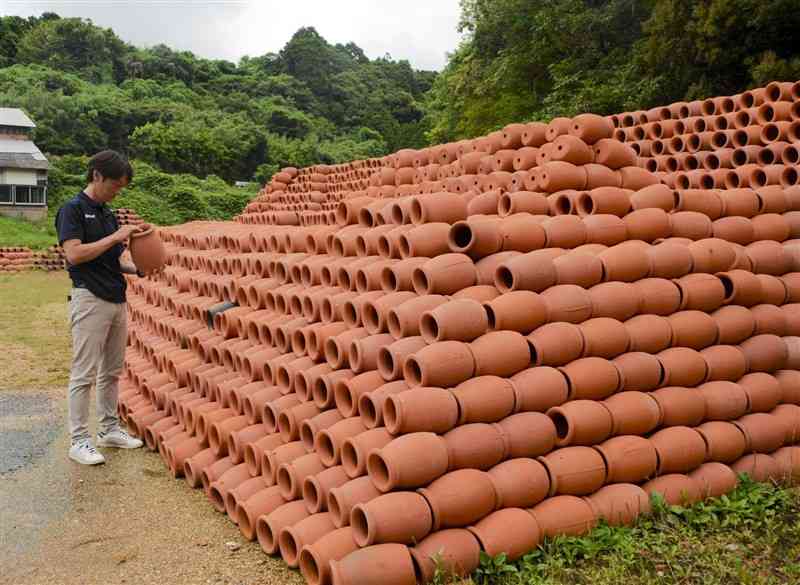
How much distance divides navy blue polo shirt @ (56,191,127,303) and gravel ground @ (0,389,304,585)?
1.10 m

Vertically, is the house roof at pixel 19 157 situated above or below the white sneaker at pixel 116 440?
above

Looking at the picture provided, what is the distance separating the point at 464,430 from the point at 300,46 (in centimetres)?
5911

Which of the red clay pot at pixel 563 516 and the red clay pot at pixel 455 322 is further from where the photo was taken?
the red clay pot at pixel 455 322

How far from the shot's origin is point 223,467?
3.84 m

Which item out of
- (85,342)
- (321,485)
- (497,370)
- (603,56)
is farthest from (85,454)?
(603,56)

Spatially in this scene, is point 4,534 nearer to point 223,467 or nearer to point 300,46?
point 223,467

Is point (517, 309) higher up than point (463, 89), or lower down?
lower down

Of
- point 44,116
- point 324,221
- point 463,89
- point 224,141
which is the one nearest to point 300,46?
point 224,141

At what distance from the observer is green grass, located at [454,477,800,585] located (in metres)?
2.62

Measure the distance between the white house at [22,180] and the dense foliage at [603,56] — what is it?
16.5 metres

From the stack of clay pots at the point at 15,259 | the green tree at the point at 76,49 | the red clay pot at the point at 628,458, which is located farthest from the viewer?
the green tree at the point at 76,49

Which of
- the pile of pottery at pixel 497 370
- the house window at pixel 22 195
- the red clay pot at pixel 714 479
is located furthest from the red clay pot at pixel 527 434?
the house window at pixel 22 195

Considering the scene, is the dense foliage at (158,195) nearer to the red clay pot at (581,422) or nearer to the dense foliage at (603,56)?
the dense foliage at (603,56)

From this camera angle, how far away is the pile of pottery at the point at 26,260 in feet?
65.0
